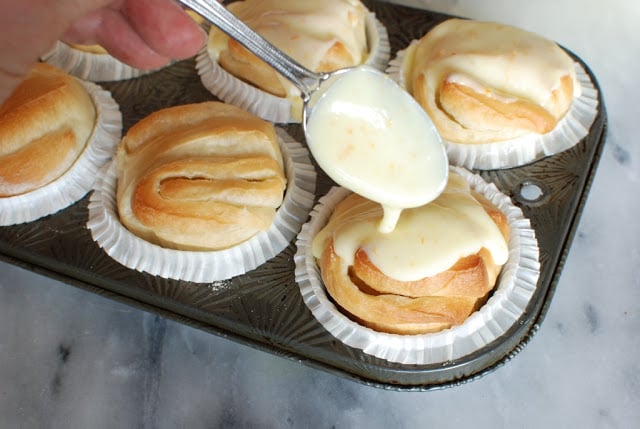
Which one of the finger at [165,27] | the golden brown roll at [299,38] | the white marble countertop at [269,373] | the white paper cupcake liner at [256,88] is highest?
the finger at [165,27]

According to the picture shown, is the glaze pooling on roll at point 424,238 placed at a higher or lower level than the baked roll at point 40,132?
higher

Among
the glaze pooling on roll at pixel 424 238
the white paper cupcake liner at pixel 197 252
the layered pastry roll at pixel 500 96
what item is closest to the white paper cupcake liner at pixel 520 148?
the layered pastry roll at pixel 500 96

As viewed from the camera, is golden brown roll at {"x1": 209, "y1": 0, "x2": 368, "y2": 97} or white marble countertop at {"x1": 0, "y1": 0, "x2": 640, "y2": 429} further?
golden brown roll at {"x1": 209, "y1": 0, "x2": 368, "y2": 97}

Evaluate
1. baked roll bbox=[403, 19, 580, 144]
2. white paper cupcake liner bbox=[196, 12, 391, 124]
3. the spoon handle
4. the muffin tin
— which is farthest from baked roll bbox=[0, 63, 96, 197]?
baked roll bbox=[403, 19, 580, 144]

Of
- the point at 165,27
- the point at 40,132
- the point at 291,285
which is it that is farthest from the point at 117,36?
the point at 291,285

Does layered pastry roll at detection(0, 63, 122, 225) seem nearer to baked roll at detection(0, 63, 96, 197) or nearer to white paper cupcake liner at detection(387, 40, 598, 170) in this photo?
baked roll at detection(0, 63, 96, 197)

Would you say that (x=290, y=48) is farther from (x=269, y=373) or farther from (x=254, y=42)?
(x=269, y=373)

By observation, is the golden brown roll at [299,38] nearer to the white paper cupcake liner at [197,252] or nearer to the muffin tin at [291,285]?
the muffin tin at [291,285]
